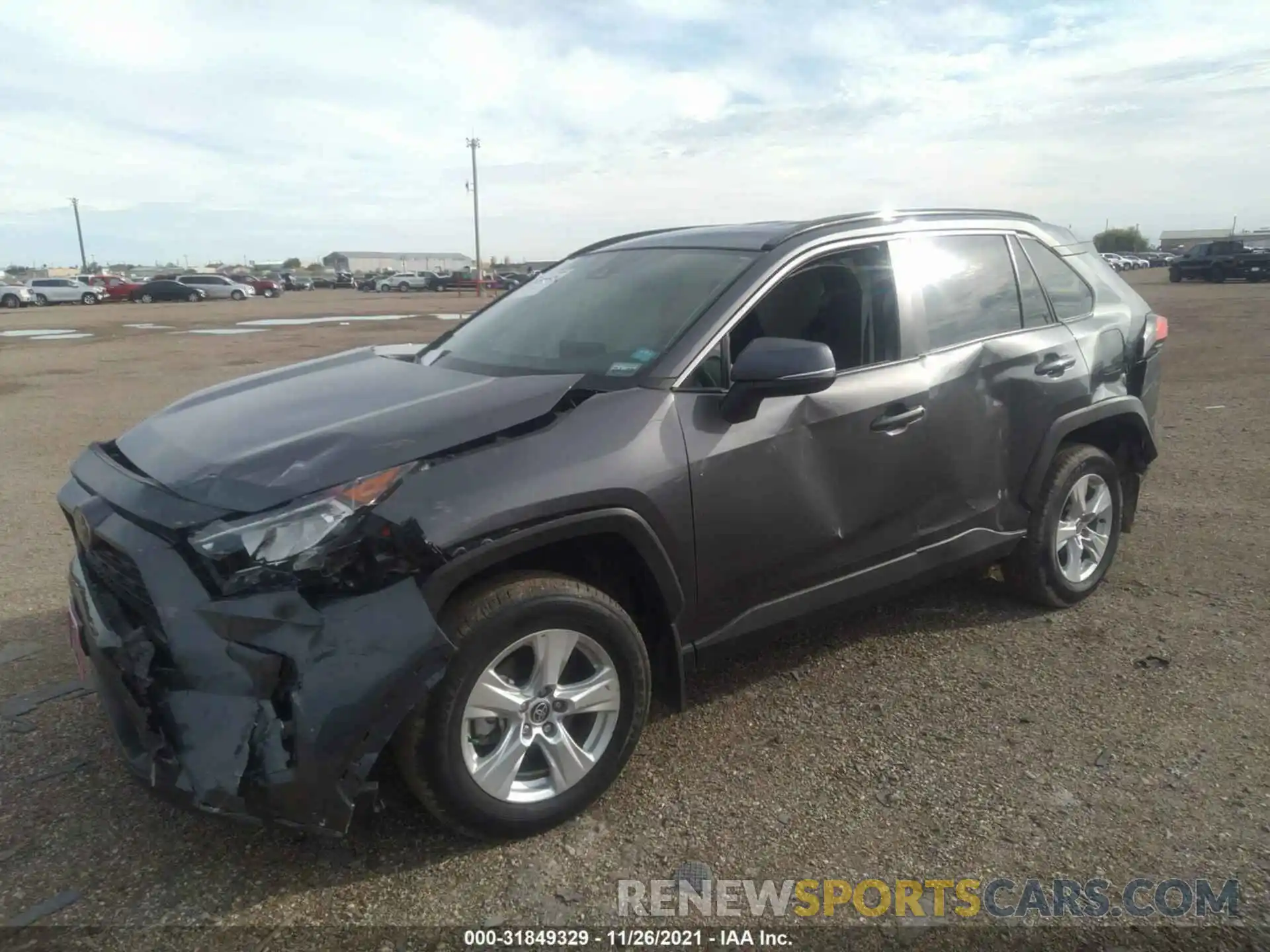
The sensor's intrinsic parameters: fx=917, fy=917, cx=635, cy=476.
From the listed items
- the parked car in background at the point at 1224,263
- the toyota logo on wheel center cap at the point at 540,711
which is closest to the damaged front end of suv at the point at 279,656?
the toyota logo on wheel center cap at the point at 540,711

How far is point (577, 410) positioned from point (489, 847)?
1.34 metres

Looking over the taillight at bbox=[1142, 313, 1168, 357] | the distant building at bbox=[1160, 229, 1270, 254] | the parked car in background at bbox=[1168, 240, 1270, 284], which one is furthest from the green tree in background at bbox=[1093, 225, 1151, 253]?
the taillight at bbox=[1142, 313, 1168, 357]

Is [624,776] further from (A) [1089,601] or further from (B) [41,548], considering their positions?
(B) [41,548]

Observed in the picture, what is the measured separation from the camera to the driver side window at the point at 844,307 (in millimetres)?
3451

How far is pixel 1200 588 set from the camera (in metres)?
4.52

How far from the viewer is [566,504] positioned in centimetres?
264

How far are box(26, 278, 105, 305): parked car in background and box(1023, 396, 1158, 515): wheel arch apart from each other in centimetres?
5077

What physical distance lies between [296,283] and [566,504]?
75.0m

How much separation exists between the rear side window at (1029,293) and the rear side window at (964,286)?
4 cm

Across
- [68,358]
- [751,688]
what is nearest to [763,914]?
[751,688]

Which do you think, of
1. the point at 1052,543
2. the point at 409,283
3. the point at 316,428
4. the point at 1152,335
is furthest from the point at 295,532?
the point at 409,283

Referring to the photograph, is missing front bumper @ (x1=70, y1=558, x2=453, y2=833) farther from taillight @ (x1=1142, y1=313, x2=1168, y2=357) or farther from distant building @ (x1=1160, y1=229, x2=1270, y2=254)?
distant building @ (x1=1160, y1=229, x2=1270, y2=254)

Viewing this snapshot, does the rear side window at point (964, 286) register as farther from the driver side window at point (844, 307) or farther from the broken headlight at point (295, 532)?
the broken headlight at point (295, 532)

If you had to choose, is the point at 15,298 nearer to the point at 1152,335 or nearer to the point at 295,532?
the point at 295,532
